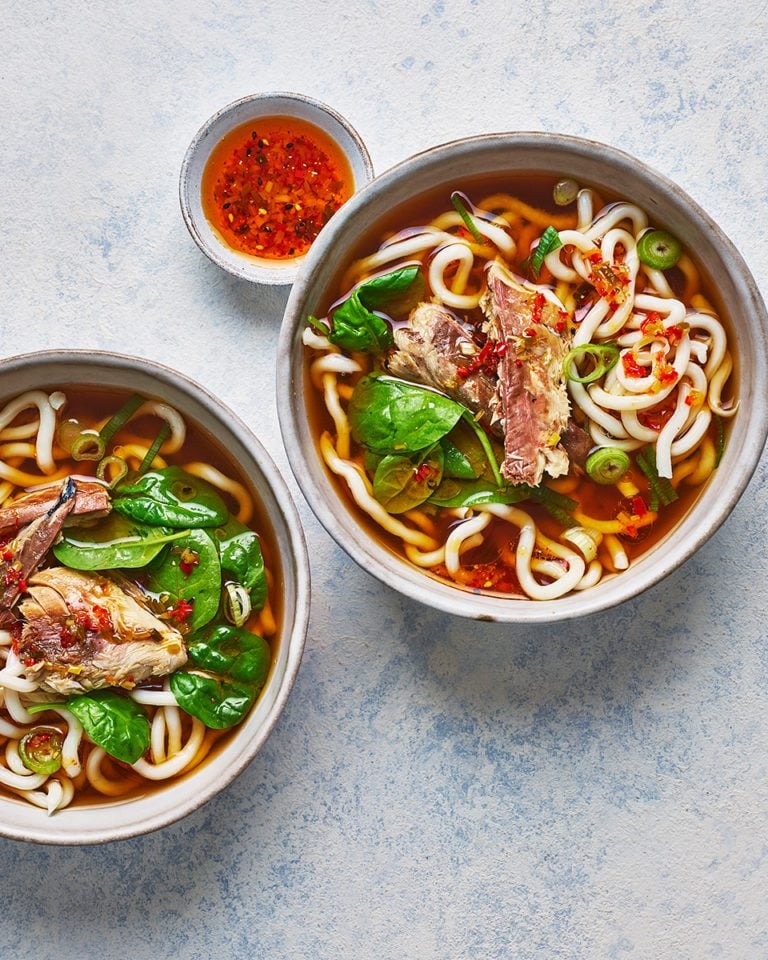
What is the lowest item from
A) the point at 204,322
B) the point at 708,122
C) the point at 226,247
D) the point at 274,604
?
the point at 274,604

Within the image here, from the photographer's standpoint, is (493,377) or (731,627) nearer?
(493,377)

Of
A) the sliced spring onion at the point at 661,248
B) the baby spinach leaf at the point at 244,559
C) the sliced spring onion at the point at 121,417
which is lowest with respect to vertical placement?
the baby spinach leaf at the point at 244,559

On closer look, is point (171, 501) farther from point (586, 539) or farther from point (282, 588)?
point (586, 539)

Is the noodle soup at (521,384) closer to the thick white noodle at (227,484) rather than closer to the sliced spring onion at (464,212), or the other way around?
the sliced spring onion at (464,212)

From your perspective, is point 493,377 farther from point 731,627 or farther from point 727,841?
point 727,841

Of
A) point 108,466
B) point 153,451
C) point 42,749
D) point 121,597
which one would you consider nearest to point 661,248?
point 153,451

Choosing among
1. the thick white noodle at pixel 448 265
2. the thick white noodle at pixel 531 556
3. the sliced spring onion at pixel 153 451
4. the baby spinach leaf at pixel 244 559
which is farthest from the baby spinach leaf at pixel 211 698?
the thick white noodle at pixel 448 265

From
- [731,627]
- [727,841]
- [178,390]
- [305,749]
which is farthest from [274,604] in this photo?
[727,841]

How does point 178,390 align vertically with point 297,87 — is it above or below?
below
